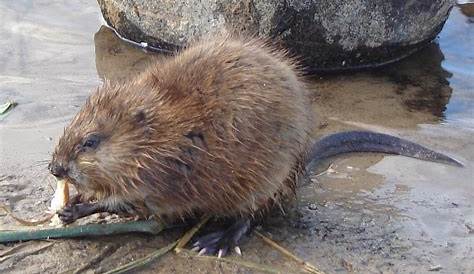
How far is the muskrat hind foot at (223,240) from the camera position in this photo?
3.52m

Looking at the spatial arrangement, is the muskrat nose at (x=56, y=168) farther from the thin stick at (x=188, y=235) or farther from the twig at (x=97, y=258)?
the thin stick at (x=188, y=235)

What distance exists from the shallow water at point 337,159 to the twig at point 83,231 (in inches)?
1.5

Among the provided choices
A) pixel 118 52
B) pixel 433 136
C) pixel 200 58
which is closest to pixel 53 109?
pixel 118 52

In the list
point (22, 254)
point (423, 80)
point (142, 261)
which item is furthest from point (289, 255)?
A: point (423, 80)

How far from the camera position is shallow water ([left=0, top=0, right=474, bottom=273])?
3.56 meters

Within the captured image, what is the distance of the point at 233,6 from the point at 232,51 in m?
1.69

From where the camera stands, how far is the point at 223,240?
11.7ft

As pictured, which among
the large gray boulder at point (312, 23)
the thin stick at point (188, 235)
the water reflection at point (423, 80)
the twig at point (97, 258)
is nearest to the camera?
the twig at point (97, 258)

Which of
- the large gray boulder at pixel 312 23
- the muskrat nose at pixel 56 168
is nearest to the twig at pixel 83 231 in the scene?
the muskrat nose at pixel 56 168

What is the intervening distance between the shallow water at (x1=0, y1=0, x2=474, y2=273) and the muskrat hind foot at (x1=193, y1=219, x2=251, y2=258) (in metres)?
0.06

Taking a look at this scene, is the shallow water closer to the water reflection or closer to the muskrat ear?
the water reflection

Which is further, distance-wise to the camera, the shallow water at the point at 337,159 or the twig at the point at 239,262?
the shallow water at the point at 337,159

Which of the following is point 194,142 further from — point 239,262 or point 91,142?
point 239,262

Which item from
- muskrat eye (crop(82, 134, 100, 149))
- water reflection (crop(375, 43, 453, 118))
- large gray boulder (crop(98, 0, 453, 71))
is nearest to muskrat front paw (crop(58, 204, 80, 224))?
muskrat eye (crop(82, 134, 100, 149))
